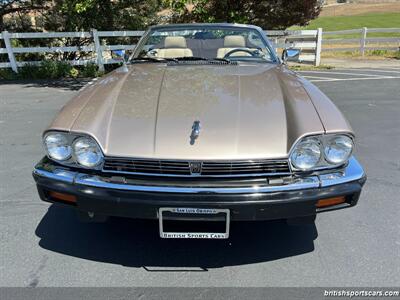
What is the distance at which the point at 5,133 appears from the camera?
553 centimetres

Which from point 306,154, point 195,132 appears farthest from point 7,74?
point 306,154

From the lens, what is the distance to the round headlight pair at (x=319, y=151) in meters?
2.32

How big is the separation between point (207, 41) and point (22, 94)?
20.3 ft

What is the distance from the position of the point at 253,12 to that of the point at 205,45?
417 inches

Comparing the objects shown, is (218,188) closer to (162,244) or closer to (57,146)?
(162,244)

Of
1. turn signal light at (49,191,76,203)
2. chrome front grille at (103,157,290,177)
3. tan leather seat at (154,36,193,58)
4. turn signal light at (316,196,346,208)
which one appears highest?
tan leather seat at (154,36,193,58)

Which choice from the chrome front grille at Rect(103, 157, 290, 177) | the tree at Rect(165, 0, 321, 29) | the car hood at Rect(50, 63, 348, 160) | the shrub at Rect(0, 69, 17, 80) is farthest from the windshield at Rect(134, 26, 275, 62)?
the shrub at Rect(0, 69, 17, 80)

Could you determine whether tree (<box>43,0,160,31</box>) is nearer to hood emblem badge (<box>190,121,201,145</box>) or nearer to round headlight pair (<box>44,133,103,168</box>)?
round headlight pair (<box>44,133,103,168</box>)

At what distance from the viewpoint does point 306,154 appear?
2340 mm

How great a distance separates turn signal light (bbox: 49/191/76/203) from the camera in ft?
7.77

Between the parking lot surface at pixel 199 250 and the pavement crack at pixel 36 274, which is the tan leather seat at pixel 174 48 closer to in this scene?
the parking lot surface at pixel 199 250

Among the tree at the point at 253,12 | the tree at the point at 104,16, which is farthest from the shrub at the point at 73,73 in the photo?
the tree at the point at 253,12

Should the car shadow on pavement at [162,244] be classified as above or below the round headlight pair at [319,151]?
below

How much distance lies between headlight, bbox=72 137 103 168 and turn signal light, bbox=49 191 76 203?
0.72 ft
